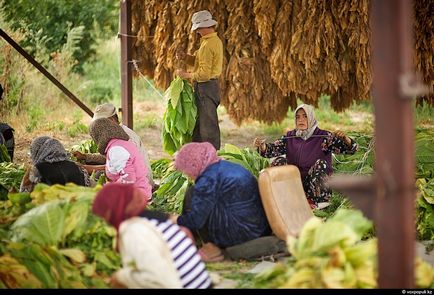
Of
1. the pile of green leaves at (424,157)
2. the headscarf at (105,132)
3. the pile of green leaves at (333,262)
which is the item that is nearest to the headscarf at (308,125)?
the pile of green leaves at (424,157)

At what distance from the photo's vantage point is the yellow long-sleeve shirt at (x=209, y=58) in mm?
7895

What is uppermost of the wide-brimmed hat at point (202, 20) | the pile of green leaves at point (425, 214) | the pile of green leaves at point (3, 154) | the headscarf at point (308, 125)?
the wide-brimmed hat at point (202, 20)

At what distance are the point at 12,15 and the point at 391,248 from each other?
475 inches

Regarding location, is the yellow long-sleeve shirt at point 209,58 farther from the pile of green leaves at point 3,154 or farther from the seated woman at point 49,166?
the seated woman at point 49,166

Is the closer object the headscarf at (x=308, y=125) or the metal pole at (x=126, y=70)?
the headscarf at (x=308, y=125)

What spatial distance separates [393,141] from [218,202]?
194 cm

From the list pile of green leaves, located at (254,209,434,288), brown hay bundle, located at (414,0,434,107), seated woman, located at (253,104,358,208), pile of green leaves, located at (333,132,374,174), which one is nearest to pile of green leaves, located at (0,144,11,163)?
seated woman, located at (253,104,358,208)

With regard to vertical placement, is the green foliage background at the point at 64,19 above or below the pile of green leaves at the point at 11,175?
above

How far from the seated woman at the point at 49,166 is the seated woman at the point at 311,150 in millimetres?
1877

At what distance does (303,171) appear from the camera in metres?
7.01

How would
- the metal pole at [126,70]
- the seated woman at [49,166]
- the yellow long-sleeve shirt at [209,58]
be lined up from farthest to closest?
the metal pole at [126,70], the yellow long-sleeve shirt at [209,58], the seated woman at [49,166]

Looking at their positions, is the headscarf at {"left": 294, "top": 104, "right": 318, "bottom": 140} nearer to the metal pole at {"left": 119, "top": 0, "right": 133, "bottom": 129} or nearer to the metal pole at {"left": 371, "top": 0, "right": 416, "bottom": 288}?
the metal pole at {"left": 119, "top": 0, "right": 133, "bottom": 129}

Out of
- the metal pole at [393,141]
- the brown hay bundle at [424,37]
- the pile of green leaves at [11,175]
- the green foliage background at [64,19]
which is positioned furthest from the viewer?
the green foliage background at [64,19]
